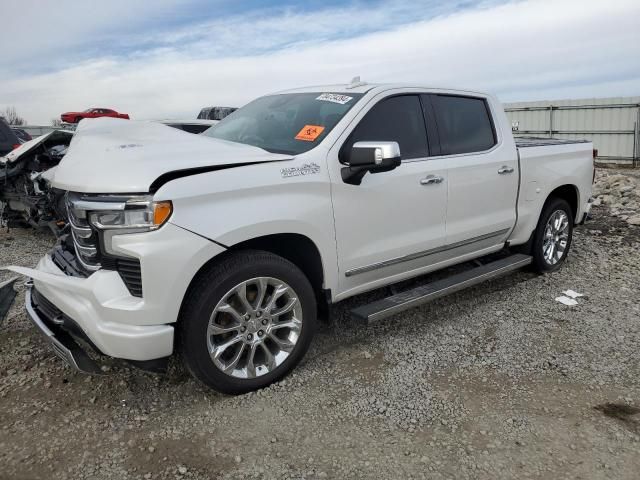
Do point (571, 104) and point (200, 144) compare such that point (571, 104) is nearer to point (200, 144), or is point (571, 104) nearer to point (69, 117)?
point (200, 144)

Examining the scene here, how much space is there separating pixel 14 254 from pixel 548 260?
628 cm

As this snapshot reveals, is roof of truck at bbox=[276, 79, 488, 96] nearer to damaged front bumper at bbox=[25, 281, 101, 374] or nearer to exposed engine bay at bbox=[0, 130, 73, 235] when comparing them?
damaged front bumper at bbox=[25, 281, 101, 374]

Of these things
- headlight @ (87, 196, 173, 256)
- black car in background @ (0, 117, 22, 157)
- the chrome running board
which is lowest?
the chrome running board

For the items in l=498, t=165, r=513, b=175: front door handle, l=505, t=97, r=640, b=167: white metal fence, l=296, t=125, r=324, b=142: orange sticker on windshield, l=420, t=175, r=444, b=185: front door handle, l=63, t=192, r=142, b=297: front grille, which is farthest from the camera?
l=505, t=97, r=640, b=167: white metal fence

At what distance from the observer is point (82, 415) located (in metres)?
3.09

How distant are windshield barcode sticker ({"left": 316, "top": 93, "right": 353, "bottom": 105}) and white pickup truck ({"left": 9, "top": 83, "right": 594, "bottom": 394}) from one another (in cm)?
1

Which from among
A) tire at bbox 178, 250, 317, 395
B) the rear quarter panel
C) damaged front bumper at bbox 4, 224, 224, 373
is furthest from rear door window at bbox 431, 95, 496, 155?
damaged front bumper at bbox 4, 224, 224, 373

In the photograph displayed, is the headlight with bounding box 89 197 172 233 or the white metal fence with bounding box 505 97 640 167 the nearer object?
the headlight with bounding box 89 197 172 233

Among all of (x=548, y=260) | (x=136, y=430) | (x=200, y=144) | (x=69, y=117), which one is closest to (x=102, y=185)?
(x=200, y=144)

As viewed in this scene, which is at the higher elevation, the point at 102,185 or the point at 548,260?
the point at 102,185

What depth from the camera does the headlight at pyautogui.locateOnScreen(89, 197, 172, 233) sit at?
8.98 feet

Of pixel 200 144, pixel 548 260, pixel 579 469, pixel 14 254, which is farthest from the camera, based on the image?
pixel 14 254

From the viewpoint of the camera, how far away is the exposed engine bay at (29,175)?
648 cm

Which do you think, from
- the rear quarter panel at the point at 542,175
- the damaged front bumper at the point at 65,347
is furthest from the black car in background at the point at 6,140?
the rear quarter panel at the point at 542,175
